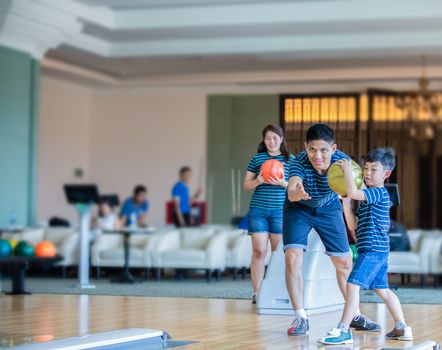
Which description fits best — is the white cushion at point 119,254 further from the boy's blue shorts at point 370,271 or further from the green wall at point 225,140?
the boy's blue shorts at point 370,271

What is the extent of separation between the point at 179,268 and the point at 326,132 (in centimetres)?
708

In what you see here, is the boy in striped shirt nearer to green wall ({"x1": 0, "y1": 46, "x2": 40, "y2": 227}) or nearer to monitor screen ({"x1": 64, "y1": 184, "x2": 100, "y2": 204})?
monitor screen ({"x1": 64, "y1": 184, "x2": 100, "y2": 204})

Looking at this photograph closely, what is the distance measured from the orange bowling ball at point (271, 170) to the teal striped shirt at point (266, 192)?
1.22 ft

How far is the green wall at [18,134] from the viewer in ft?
44.8

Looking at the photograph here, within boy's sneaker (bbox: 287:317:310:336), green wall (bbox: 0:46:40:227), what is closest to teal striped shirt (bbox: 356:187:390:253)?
boy's sneaker (bbox: 287:317:310:336)

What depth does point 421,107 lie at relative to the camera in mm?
15750

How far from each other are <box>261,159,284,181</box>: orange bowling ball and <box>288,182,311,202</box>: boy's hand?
Result: 124cm

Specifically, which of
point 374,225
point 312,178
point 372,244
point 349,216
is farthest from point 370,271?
point 312,178

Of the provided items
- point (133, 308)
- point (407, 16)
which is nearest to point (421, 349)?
point (133, 308)

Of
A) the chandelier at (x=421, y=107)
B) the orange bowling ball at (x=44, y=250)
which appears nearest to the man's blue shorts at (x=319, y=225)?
the orange bowling ball at (x=44, y=250)

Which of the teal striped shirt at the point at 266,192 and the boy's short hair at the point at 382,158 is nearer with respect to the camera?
the boy's short hair at the point at 382,158

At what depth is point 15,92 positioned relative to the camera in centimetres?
1386

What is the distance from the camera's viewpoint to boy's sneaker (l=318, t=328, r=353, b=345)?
5455 mm

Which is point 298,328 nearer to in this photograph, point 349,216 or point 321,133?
point 349,216
